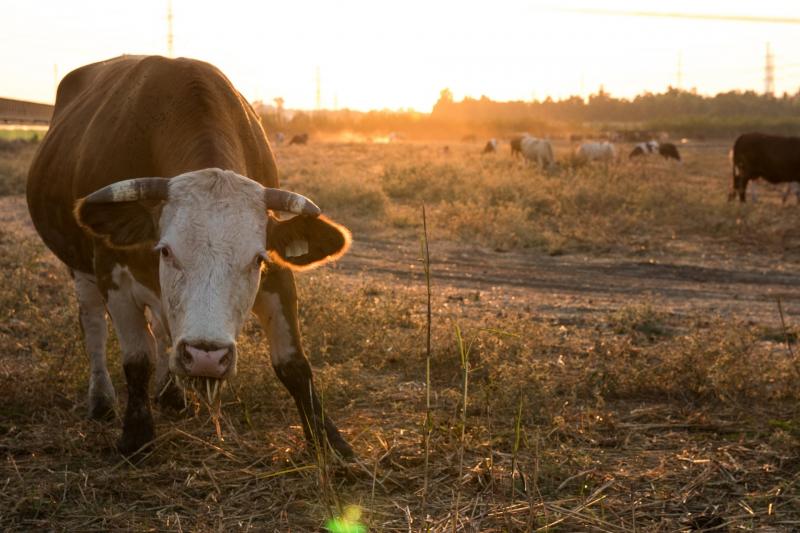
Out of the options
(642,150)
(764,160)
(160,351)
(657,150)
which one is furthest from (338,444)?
(657,150)

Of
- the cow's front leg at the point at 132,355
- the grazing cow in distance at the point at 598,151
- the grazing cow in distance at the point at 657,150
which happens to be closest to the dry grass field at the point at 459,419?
the cow's front leg at the point at 132,355

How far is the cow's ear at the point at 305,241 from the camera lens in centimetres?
406

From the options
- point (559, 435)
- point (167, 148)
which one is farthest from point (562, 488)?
point (167, 148)

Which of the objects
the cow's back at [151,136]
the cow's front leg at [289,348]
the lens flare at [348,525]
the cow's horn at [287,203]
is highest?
the cow's back at [151,136]

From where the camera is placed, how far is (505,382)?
5.34m

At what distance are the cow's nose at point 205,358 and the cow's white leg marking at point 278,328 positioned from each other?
0.95 metres

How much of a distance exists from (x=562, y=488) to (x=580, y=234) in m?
9.27

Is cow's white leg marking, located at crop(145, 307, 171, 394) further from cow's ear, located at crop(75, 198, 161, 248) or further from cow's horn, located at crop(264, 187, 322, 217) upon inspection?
cow's horn, located at crop(264, 187, 322, 217)

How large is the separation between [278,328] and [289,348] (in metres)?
0.11

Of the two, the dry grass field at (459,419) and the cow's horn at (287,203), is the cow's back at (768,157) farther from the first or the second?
the cow's horn at (287,203)

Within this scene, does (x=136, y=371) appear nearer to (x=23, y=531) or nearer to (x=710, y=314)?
(x=23, y=531)

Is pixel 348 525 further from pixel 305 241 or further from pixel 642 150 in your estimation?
pixel 642 150

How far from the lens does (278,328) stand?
14.4 feet

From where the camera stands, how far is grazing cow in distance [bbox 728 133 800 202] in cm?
1978
